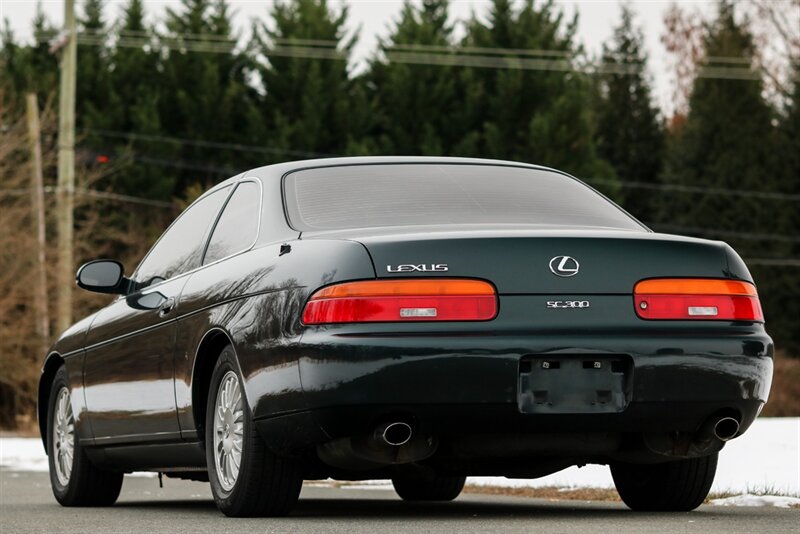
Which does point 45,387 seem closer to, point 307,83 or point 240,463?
point 240,463

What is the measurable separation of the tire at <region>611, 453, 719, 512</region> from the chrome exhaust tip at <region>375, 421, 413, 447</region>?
1.50 m

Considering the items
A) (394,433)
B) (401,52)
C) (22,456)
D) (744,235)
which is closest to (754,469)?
(394,433)

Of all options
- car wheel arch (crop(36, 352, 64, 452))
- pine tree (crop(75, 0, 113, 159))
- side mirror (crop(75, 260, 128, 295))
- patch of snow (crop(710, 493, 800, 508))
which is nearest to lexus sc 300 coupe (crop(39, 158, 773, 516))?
patch of snow (crop(710, 493, 800, 508))

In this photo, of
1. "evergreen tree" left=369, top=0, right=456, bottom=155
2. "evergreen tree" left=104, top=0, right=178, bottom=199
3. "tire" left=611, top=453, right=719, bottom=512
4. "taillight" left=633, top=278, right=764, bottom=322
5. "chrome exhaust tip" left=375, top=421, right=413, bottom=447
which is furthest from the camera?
"evergreen tree" left=369, top=0, right=456, bottom=155

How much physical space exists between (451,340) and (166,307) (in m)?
2.01

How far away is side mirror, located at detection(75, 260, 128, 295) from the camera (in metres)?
8.52

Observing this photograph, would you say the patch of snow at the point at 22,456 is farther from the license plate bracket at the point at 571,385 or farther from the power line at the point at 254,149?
the power line at the point at 254,149

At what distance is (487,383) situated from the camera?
20.1 ft

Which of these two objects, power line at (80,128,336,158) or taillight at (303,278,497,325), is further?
power line at (80,128,336,158)

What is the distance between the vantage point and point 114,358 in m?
8.32

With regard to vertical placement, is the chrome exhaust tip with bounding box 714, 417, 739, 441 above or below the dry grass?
above

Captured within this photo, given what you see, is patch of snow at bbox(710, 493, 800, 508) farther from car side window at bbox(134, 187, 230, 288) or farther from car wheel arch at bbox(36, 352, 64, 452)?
car wheel arch at bbox(36, 352, 64, 452)

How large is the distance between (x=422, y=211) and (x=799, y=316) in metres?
47.7

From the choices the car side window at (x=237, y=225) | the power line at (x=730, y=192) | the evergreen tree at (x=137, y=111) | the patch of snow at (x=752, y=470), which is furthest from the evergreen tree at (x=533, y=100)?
the car side window at (x=237, y=225)
